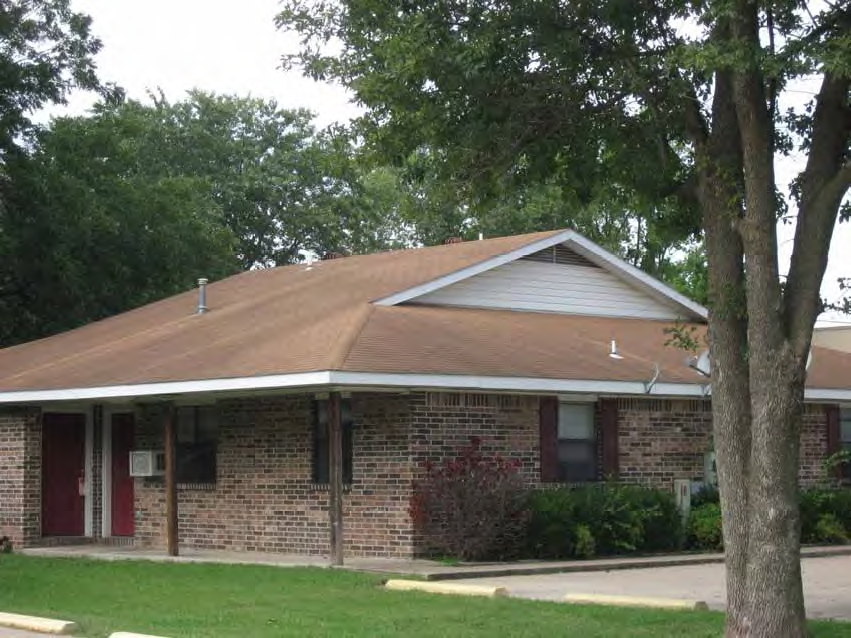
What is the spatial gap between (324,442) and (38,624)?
799 centimetres

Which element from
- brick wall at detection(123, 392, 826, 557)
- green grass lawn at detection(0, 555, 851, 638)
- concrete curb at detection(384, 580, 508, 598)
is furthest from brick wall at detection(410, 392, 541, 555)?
concrete curb at detection(384, 580, 508, 598)

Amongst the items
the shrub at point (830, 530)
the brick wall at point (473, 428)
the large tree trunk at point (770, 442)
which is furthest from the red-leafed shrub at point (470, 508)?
the large tree trunk at point (770, 442)

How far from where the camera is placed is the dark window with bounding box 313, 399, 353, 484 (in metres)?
20.7

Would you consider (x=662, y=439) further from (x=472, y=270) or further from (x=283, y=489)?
(x=283, y=489)

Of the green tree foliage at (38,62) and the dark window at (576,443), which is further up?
the green tree foliage at (38,62)

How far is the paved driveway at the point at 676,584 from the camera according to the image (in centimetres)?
1524

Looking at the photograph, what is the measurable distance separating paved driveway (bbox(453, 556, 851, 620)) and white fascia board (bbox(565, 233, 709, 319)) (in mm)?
7122

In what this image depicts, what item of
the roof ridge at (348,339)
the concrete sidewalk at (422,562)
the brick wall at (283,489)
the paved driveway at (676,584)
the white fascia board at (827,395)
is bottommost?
the paved driveway at (676,584)

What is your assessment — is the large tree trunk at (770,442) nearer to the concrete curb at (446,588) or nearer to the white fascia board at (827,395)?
the concrete curb at (446,588)

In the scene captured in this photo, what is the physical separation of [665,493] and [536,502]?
2.47 m

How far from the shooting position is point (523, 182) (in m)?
15.2

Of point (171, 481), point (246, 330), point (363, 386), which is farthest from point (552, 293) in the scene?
point (171, 481)

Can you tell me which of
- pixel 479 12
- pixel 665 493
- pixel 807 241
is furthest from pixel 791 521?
pixel 665 493

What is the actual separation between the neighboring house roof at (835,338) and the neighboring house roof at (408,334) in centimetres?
1125
